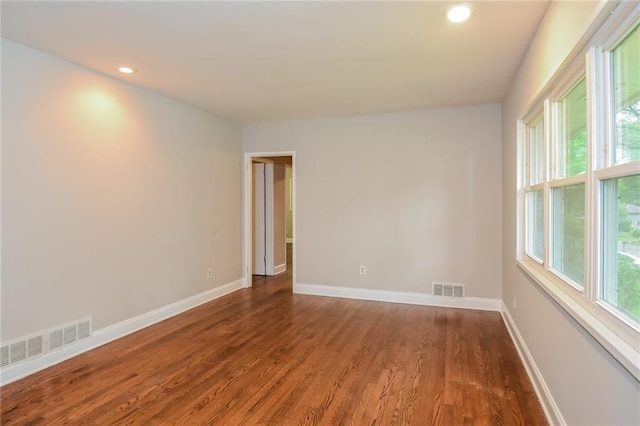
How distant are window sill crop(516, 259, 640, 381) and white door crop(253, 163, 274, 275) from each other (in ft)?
15.2

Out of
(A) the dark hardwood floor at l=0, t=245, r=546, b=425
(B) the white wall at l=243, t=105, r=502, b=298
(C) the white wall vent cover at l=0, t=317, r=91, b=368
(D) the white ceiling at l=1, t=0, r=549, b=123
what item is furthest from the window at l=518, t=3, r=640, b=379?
(C) the white wall vent cover at l=0, t=317, r=91, b=368

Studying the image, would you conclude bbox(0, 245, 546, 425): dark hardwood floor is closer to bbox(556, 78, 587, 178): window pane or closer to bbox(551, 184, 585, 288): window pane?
bbox(551, 184, 585, 288): window pane

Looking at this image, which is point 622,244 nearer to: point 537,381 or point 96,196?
point 537,381

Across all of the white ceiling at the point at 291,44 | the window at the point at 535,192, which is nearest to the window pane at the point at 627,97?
the white ceiling at the point at 291,44

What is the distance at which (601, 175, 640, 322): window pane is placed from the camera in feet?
4.20

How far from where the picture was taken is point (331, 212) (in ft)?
16.0

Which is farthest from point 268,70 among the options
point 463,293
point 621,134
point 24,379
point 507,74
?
point 463,293

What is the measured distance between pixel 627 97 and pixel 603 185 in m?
0.36

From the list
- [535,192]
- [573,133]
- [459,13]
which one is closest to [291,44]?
[459,13]

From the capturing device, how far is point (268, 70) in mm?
3080

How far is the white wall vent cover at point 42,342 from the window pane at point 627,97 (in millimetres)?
3728

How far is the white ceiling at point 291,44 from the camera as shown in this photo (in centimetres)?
213

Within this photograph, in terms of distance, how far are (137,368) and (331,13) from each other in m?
2.91

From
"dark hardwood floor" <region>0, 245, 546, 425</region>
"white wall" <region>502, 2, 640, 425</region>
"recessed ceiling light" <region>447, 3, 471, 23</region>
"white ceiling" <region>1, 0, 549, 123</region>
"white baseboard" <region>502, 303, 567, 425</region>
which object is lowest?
"dark hardwood floor" <region>0, 245, 546, 425</region>
